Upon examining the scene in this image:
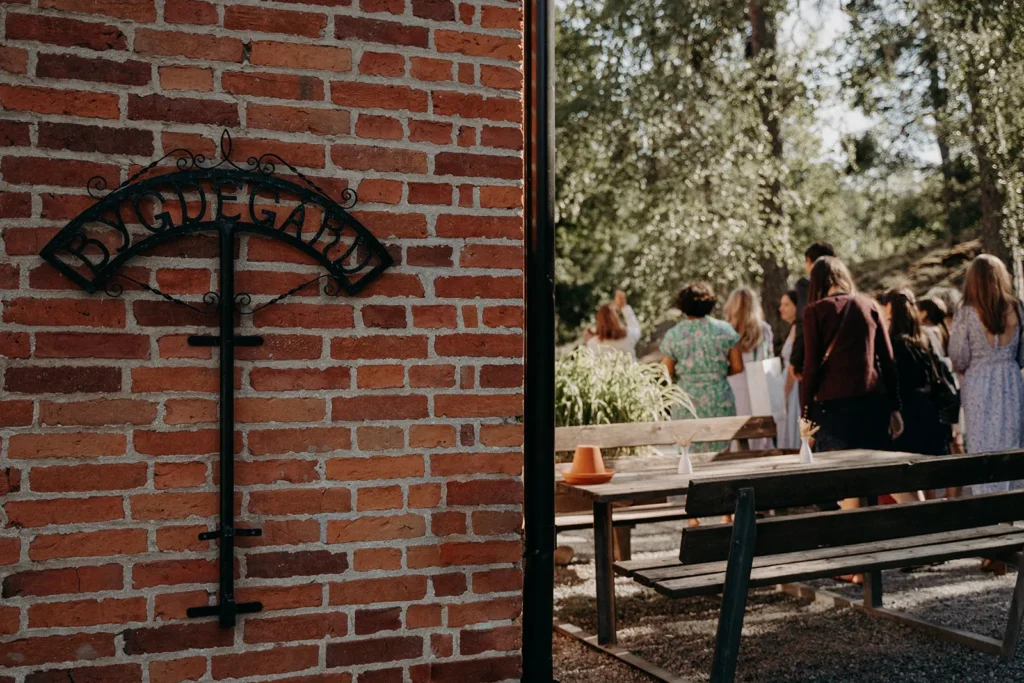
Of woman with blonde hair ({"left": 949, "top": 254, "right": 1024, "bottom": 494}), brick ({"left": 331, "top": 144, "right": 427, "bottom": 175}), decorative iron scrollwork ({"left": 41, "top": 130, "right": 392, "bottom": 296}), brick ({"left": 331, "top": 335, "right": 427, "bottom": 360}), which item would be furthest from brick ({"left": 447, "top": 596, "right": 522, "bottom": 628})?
woman with blonde hair ({"left": 949, "top": 254, "right": 1024, "bottom": 494})

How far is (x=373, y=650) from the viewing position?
100 inches

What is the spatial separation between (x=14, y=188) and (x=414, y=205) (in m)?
0.98

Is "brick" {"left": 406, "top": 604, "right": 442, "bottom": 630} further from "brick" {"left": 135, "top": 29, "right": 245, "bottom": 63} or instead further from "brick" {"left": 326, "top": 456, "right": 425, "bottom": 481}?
"brick" {"left": 135, "top": 29, "right": 245, "bottom": 63}

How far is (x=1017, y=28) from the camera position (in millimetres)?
10109

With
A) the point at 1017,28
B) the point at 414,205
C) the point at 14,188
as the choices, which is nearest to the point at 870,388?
the point at 414,205

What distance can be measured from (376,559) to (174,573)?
51 centimetres

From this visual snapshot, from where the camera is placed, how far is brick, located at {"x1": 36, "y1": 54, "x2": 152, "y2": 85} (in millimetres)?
2293

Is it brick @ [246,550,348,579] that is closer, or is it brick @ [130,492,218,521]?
brick @ [130,492,218,521]

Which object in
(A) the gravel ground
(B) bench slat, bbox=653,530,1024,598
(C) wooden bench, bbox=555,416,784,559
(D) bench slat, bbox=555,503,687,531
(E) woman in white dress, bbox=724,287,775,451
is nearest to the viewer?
(B) bench slat, bbox=653,530,1024,598

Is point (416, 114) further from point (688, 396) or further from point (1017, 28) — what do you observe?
point (1017, 28)

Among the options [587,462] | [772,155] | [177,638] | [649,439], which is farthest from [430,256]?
[772,155]

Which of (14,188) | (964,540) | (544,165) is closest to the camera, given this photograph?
(14,188)

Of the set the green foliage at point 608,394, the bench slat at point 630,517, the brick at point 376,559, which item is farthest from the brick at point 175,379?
the green foliage at point 608,394

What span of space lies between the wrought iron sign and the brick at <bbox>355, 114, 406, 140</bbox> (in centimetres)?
16
